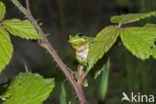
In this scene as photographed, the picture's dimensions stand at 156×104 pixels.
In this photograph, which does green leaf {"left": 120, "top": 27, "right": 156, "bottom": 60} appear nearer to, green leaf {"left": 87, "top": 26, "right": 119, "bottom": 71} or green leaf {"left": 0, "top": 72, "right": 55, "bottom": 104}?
green leaf {"left": 87, "top": 26, "right": 119, "bottom": 71}

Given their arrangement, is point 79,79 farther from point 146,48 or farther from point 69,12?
point 69,12

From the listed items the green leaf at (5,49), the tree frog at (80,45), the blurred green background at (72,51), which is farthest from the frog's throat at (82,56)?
the blurred green background at (72,51)

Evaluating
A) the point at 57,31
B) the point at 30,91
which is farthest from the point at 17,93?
the point at 57,31

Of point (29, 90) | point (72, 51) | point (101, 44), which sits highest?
point (101, 44)

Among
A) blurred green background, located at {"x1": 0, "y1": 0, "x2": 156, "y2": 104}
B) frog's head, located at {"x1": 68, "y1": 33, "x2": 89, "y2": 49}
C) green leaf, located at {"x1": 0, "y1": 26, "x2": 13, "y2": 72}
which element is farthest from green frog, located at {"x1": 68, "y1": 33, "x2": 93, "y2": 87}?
blurred green background, located at {"x1": 0, "y1": 0, "x2": 156, "y2": 104}

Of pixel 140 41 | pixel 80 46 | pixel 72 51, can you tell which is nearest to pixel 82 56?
pixel 80 46

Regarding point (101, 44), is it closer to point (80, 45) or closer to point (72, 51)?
point (80, 45)
